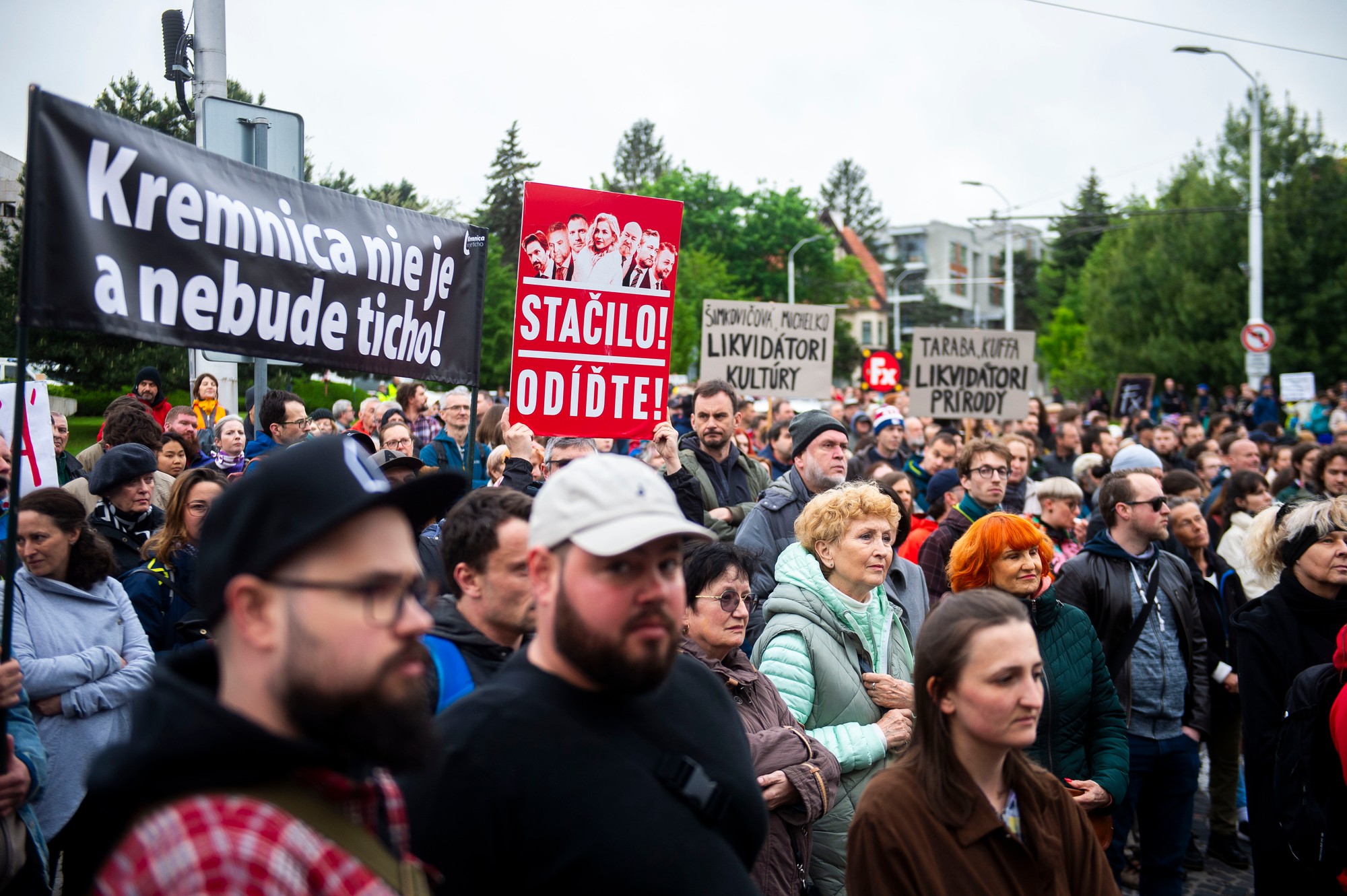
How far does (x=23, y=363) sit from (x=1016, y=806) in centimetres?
282

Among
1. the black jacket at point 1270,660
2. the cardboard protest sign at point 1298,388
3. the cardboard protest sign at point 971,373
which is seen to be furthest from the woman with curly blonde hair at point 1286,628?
the cardboard protest sign at point 1298,388

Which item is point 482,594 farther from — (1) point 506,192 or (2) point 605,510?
(1) point 506,192

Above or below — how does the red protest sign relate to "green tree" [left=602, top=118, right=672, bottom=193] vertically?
below

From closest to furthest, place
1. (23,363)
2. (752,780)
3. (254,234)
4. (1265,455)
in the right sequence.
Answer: (752,780) → (23,363) → (254,234) → (1265,455)

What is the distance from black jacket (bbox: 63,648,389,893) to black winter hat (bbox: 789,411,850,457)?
187 inches

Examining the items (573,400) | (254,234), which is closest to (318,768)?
(254,234)

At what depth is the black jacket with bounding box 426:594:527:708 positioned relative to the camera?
9.75ft

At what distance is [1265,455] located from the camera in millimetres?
12320

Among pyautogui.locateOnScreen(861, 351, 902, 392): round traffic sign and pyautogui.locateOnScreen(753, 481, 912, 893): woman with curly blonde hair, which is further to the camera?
pyautogui.locateOnScreen(861, 351, 902, 392): round traffic sign

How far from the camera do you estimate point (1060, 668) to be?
4320 mm

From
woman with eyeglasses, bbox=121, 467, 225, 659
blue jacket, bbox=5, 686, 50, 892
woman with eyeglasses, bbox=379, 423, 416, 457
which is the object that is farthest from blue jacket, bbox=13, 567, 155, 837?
woman with eyeglasses, bbox=379, 423, 416, 457

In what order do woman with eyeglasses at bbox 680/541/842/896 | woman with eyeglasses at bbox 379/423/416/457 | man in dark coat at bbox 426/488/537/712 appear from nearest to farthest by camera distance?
man in dark coat at bbox 426/488/537/712
woman with eyeglasses at bbox 680/541/842/896
woman with eyeglasses at bbox 379/423/416/457

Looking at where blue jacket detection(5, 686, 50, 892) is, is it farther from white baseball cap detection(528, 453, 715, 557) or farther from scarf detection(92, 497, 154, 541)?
white baseball cap detection(528, 453, 715, 557)

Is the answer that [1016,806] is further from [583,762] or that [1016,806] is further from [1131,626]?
[1131,626]
